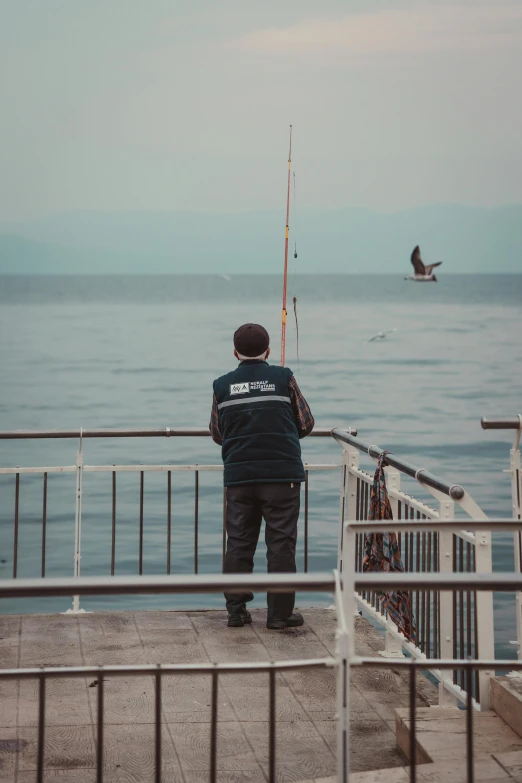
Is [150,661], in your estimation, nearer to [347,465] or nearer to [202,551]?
[347,465]

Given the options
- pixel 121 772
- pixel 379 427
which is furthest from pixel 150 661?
pixel 379 427

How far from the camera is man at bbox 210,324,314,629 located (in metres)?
6.42

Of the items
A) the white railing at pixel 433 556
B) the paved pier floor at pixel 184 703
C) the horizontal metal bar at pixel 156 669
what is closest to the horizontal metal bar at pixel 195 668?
the horizontal metal bar at pixel 156 669

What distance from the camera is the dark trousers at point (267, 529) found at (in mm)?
6516

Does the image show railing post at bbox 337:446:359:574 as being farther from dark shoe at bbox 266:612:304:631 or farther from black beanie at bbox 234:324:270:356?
Answer: black beanie at bbox 234:324:270:356

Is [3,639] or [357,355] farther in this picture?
[357,355]

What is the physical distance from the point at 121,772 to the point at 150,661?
1533 millimetres

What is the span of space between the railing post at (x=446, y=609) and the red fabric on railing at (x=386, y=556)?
2.03 ft

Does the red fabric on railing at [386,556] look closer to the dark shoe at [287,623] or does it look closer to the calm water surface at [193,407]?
the dark shoe at [287,623]

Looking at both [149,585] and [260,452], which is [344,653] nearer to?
[149,585]

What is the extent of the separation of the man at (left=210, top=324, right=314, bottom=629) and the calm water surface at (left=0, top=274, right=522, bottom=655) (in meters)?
4.86

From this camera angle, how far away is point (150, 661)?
603 centimetres

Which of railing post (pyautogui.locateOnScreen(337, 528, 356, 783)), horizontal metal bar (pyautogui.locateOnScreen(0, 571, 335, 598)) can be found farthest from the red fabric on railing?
horizontal metal bar (pyautogui.locateOnScreen(0, 571, 335, 598))

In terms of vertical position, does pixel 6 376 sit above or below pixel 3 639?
above
